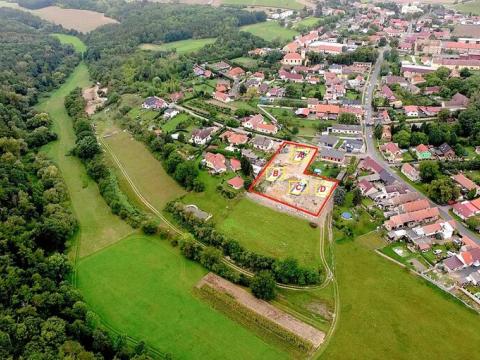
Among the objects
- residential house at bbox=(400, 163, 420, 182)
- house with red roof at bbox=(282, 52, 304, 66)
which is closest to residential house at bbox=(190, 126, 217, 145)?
residential house at bbox=(400, 163, 420, 182)

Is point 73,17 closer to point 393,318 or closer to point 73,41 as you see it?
point 73,41

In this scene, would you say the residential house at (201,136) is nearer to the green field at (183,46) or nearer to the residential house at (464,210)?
the residential house at (464,210)

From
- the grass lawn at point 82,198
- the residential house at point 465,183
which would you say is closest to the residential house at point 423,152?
the residential house at point 465,183

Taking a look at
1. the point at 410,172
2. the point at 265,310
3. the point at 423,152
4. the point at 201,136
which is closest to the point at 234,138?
the point at 201,136

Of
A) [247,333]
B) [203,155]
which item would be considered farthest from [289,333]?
[203,155]

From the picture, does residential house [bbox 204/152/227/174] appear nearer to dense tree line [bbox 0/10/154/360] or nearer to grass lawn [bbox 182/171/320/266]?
Answer: grass lawn [bbox 182/171/320/266]

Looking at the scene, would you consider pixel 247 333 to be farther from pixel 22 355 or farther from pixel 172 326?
pixel 22 355

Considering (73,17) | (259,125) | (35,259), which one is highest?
(35,259)
